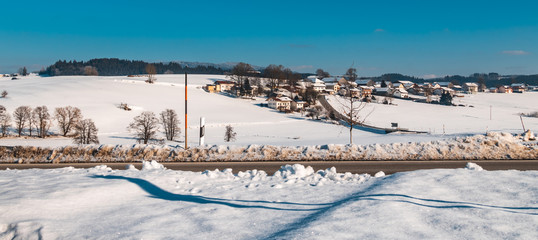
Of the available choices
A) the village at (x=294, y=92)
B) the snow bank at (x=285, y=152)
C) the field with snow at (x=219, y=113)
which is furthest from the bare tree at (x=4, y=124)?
the village at (x=294, y=92)

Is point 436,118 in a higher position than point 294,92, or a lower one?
lower

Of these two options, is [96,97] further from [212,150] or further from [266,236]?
[266,236]

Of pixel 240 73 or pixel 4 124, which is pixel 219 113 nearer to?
pixel 4 124

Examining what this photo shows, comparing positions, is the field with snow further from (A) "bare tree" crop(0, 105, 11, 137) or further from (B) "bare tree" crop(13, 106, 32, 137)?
(A) "bare tree" crop(0, 105, 11, 137)

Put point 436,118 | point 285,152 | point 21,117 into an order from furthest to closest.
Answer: point 436,118
point 21,117
point 285,152

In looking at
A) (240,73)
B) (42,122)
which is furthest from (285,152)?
(240,73)

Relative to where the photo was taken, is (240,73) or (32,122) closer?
(32,122)

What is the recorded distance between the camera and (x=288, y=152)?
50.9ft

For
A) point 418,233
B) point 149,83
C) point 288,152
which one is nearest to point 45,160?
point 288,152

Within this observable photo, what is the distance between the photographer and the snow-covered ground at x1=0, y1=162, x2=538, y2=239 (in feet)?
19.4

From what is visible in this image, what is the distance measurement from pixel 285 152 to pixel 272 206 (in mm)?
8030

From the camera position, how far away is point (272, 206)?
24.6ft

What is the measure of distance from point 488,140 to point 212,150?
12609 millimetres

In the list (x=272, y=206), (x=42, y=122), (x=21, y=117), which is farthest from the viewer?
(x=21, y=117)
